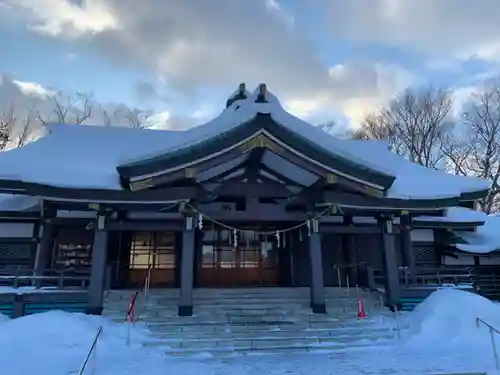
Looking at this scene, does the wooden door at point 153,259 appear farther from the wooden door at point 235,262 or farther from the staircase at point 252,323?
the staircase at point 252,323

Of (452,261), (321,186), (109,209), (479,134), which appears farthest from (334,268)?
(479,134)

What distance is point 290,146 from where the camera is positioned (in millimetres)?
9461

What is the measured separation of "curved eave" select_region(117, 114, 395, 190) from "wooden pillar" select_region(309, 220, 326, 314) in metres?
1.98

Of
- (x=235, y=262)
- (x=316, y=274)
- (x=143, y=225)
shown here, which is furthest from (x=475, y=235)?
(x=143, y=225)

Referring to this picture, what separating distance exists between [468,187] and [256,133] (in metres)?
7.52

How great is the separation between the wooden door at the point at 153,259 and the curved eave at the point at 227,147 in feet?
15.4

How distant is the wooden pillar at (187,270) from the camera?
30.2ft

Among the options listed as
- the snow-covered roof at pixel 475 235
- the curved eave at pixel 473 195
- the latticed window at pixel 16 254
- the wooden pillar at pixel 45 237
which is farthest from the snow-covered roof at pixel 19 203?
the snow-covered roof at pixel 475 235

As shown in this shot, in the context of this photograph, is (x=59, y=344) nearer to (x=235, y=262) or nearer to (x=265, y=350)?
(x=265, y=350)

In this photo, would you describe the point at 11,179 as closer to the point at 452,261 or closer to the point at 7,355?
the point at 7,355

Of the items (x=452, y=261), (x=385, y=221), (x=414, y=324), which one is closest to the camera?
(x=414, y=324)

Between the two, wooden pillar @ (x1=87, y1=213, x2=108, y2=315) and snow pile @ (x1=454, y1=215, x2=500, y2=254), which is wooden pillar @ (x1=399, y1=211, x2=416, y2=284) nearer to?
snow pile @ (x1=454, y1=215, x2=500, y2=254)

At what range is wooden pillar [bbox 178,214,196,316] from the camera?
920cm

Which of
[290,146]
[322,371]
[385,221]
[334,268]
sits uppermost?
[290,146]
